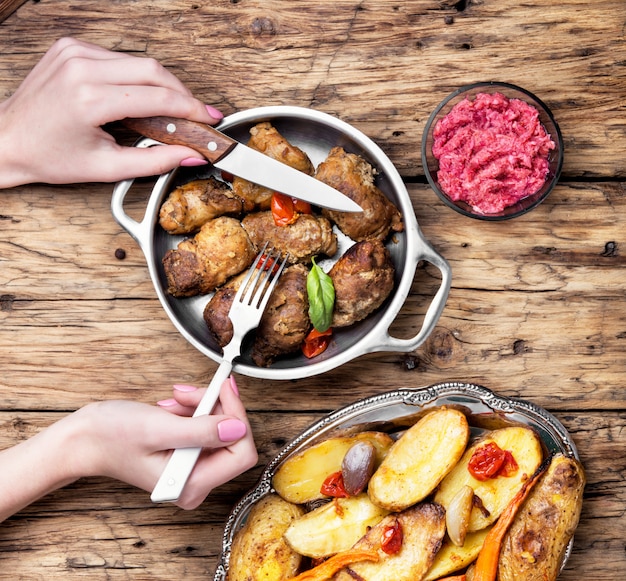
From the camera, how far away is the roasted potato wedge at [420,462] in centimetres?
216

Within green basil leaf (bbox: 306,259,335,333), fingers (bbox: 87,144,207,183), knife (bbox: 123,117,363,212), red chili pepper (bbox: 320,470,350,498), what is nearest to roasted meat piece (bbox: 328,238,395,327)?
green basil leaf (bbox: 306,259,335,333)

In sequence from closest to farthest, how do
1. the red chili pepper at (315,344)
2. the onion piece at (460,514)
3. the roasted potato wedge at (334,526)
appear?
1. the onion piece at (460,514)
2. the roasted potato wedge at (334,526)
3. the red chili pepper at (315,344)

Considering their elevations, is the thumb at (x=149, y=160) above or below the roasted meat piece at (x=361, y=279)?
above

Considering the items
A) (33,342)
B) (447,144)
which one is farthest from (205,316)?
(447,144)

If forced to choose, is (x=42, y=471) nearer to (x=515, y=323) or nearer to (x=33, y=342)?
(x=33, y=342)

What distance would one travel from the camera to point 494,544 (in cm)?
212

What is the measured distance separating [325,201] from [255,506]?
108cm

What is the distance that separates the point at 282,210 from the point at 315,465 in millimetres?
876

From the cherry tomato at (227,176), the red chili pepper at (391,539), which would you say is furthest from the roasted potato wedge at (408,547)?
the cherry tomato at (227,176)

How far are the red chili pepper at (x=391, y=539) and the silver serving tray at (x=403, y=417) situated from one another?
0.35m

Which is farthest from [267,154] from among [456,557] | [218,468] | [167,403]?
[456,557]

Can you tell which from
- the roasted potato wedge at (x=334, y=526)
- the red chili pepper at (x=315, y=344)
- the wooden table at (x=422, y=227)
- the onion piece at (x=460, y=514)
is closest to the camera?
the onion piece at (x=460, y=514)

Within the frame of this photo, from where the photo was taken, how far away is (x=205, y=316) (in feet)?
7.79

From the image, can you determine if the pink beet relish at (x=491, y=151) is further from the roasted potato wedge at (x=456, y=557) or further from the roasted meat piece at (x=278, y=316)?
the roasted potato wedge at (x=456, y=557)
